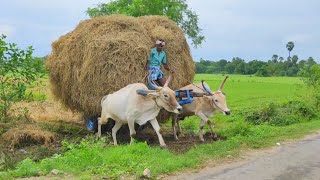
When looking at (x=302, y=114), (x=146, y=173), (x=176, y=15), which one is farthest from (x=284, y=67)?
(x=146, y=173)

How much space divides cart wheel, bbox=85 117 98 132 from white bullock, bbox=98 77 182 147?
1745 millimetres

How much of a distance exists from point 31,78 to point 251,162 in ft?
23.1

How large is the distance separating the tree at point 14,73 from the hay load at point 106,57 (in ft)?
2.06

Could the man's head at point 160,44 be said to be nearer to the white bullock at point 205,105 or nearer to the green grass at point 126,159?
the white bullock at point 205,105

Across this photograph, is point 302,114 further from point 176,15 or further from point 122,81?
point 176,15

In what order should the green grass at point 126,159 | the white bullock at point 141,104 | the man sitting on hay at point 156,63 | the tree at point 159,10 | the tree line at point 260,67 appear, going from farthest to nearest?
the tree line at point 260,67 < the tree at point 159,10 < the man sitting on hay at point 156,63 < the white bullock at point 141,104 < the green grass at point 126,159

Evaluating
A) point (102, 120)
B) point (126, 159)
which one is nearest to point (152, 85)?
point (102, 120)

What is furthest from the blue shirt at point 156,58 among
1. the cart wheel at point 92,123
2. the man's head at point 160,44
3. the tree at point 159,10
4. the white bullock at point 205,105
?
the tree at point 159,10

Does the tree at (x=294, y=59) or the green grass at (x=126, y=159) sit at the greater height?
the tree at (x=294, y=59)

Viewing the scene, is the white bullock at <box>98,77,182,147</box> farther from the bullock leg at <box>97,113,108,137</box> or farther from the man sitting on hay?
the man sitting on hay

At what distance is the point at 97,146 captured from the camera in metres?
9.80

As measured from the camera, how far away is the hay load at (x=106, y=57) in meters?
11.4

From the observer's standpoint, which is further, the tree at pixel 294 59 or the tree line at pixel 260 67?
the tree at pixel 294 59

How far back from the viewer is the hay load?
37.4 feet
